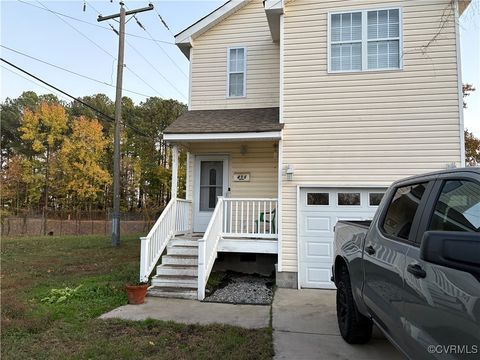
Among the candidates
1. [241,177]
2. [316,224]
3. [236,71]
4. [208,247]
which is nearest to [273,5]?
[236,71]

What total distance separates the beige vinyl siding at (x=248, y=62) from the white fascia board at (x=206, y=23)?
14cm

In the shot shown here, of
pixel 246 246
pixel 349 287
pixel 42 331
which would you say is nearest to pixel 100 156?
pixel 246 246

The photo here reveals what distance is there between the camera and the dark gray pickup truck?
168cm

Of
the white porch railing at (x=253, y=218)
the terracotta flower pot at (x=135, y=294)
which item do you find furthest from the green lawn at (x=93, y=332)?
the white porch railing at (x=253, y=218)

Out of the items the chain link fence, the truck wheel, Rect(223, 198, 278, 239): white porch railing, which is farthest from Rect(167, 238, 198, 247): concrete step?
the chain link fence

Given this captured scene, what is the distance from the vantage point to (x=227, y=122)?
345 inches

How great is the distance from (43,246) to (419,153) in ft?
42.6

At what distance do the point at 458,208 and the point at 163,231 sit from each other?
6.51 metres

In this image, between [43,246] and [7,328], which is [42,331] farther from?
[43,246]

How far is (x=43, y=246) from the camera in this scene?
44.7 ft

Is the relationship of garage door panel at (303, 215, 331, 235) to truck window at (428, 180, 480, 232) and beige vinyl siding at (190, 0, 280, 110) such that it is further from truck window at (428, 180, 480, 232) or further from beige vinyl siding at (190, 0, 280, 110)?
truck window at (428, 180, 480, 232)

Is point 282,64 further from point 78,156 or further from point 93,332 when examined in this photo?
point 78,156

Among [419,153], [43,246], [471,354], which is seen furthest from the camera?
[43,246]

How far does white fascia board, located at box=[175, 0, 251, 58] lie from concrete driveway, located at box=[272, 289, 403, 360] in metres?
7.09
